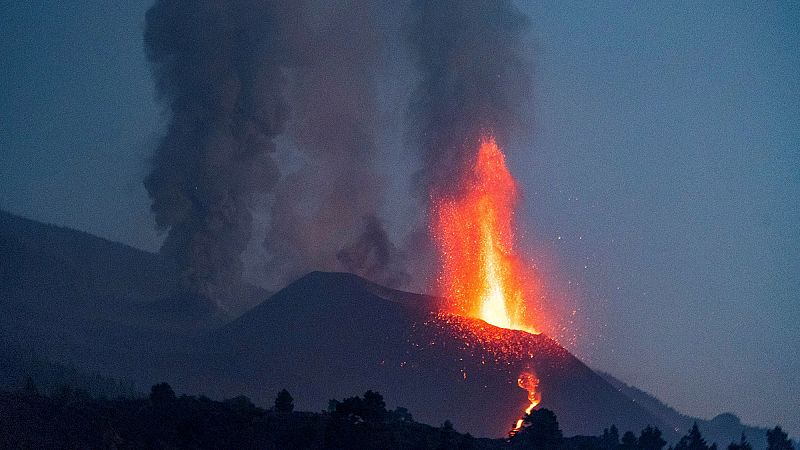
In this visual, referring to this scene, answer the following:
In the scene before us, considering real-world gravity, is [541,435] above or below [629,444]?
below

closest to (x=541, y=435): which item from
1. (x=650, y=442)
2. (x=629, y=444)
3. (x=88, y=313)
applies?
(x=629, y=444)

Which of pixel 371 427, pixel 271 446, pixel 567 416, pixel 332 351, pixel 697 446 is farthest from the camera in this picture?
pixel 332 351

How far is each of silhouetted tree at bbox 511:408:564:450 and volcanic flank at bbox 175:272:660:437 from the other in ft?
94.9

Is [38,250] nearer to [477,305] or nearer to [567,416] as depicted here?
[477,305]

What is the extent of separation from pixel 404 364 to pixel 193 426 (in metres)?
73.4

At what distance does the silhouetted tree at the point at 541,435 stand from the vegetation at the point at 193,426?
9.63 metres

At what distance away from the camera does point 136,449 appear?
5284 cm

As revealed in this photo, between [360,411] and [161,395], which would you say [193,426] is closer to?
[161,395]

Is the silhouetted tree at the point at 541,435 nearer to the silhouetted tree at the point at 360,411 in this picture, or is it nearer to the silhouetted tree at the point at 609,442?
the silhouetted tree at the point at 609,442

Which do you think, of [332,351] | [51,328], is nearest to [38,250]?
[51,328]

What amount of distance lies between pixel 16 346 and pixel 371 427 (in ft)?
247

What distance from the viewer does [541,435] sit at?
77.7 metres

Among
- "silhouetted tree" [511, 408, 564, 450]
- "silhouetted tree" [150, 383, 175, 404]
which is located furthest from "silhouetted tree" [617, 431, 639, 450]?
"silhouetted tree" [150, 383, 175, 404]

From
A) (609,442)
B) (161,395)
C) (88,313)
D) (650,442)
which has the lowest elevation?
(161,395)
